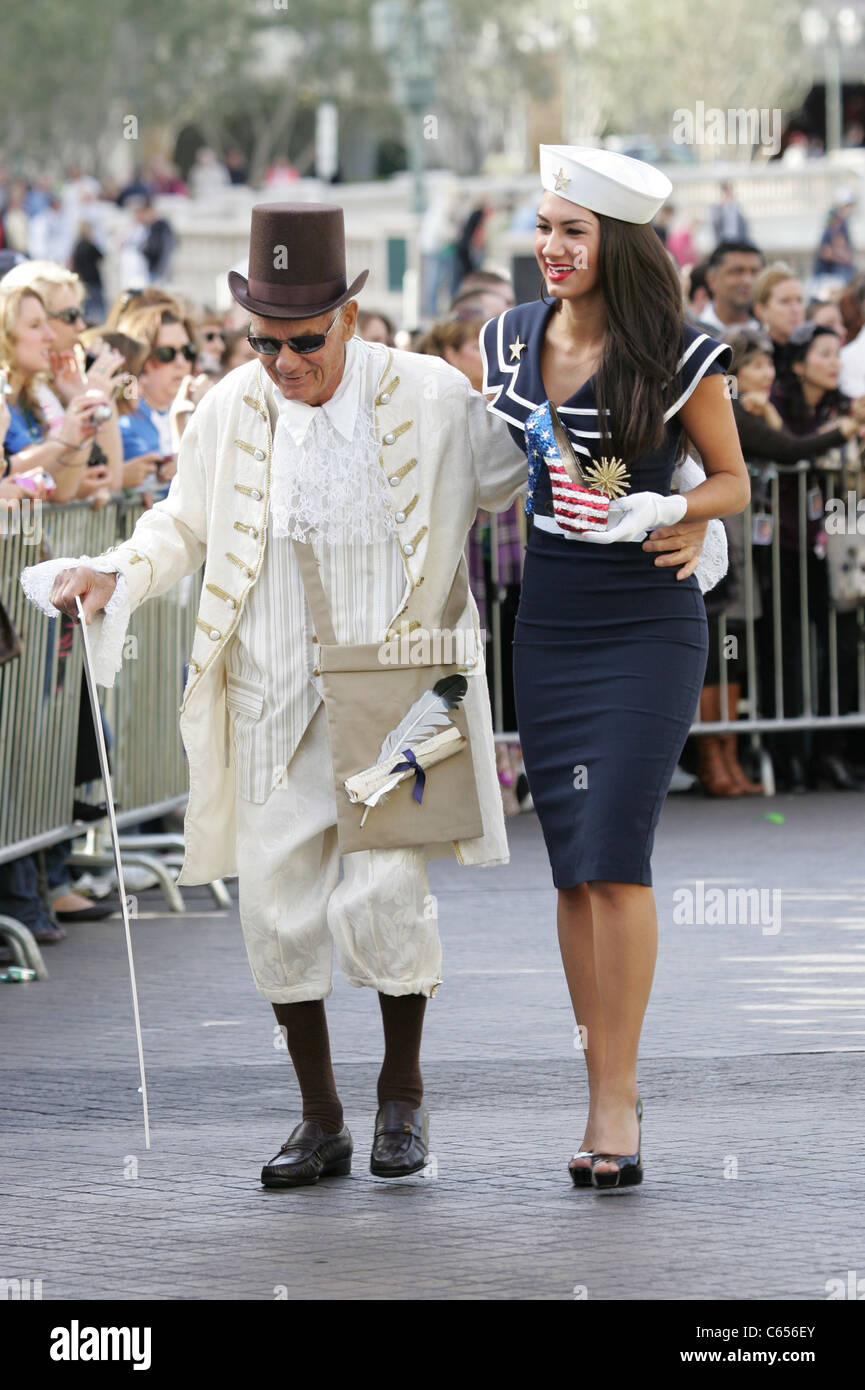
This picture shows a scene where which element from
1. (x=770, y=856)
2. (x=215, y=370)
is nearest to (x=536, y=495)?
(x=770, y=856)

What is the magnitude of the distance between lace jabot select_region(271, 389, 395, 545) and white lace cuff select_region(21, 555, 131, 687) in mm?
376

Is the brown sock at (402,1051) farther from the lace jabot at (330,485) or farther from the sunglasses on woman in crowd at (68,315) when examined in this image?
the sunglasses on woman in crowd at (68,315)

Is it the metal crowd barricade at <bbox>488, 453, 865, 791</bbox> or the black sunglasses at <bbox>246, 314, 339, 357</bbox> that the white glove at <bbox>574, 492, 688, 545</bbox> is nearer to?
the black sunglasses at <bbox>246, 314, 339, 357</bbox>

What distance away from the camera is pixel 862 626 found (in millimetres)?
12141

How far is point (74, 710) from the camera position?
918 centimetres

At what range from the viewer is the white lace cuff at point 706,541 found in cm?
576

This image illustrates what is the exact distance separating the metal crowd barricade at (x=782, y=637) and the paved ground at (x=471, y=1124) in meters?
2.43

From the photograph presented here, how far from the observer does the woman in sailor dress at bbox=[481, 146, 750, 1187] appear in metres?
5.55

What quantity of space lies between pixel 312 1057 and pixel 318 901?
14.8 inches

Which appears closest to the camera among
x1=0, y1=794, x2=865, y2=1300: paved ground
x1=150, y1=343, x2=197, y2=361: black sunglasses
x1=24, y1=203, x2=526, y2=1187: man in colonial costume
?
x1=0, y1=794, x2=865, y2=1300: paved ground

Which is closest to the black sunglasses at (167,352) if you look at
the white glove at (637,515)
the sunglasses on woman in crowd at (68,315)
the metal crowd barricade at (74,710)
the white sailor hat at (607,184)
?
the sunglasses on woman in crowd at (68,315)

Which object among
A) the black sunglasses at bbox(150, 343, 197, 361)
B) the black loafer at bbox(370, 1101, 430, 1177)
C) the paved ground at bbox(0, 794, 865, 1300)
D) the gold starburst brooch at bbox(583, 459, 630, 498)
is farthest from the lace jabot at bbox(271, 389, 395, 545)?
the black sunglasses at bbox(150, 343, 197, 361)

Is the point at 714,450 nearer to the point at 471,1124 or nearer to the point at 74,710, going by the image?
the point at 471,1124
